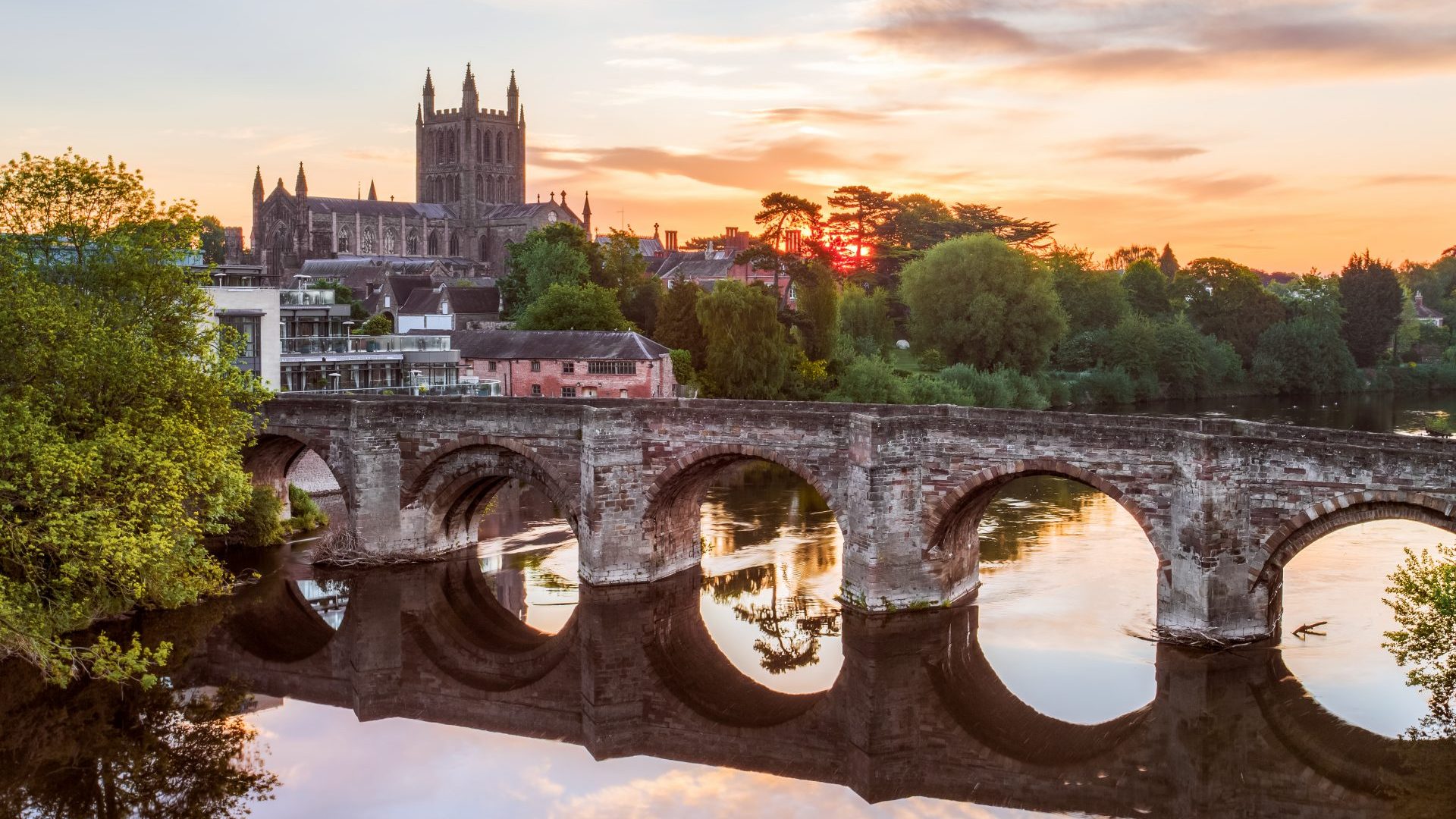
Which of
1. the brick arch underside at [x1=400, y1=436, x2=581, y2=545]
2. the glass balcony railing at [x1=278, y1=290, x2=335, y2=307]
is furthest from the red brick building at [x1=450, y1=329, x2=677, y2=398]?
the brick arch underside at [x1=400, y1=436, x2=581, y2=545]

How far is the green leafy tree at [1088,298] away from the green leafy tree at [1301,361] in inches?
379

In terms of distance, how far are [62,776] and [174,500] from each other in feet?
21.0

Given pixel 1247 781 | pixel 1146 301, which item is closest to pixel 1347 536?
pixel 1247 781

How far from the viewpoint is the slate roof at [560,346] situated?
5625 cm

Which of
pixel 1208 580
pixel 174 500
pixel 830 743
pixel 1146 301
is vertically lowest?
pixel 830 743

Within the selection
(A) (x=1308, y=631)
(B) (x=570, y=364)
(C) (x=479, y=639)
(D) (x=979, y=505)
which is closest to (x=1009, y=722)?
(D) (x=979, y=505)

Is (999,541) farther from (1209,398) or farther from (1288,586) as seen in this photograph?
(1209,398)

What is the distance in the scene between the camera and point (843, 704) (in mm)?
24297

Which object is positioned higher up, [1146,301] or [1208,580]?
[1146,301]

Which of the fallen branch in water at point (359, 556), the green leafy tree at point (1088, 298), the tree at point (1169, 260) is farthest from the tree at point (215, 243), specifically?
the tree at point (1169, 260)

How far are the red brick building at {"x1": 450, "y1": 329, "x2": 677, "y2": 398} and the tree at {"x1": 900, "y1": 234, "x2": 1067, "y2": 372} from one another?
2001 cm

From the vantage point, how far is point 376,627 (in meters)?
29.4

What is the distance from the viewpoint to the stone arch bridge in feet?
77.5

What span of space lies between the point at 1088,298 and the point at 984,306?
2221 centimetres
